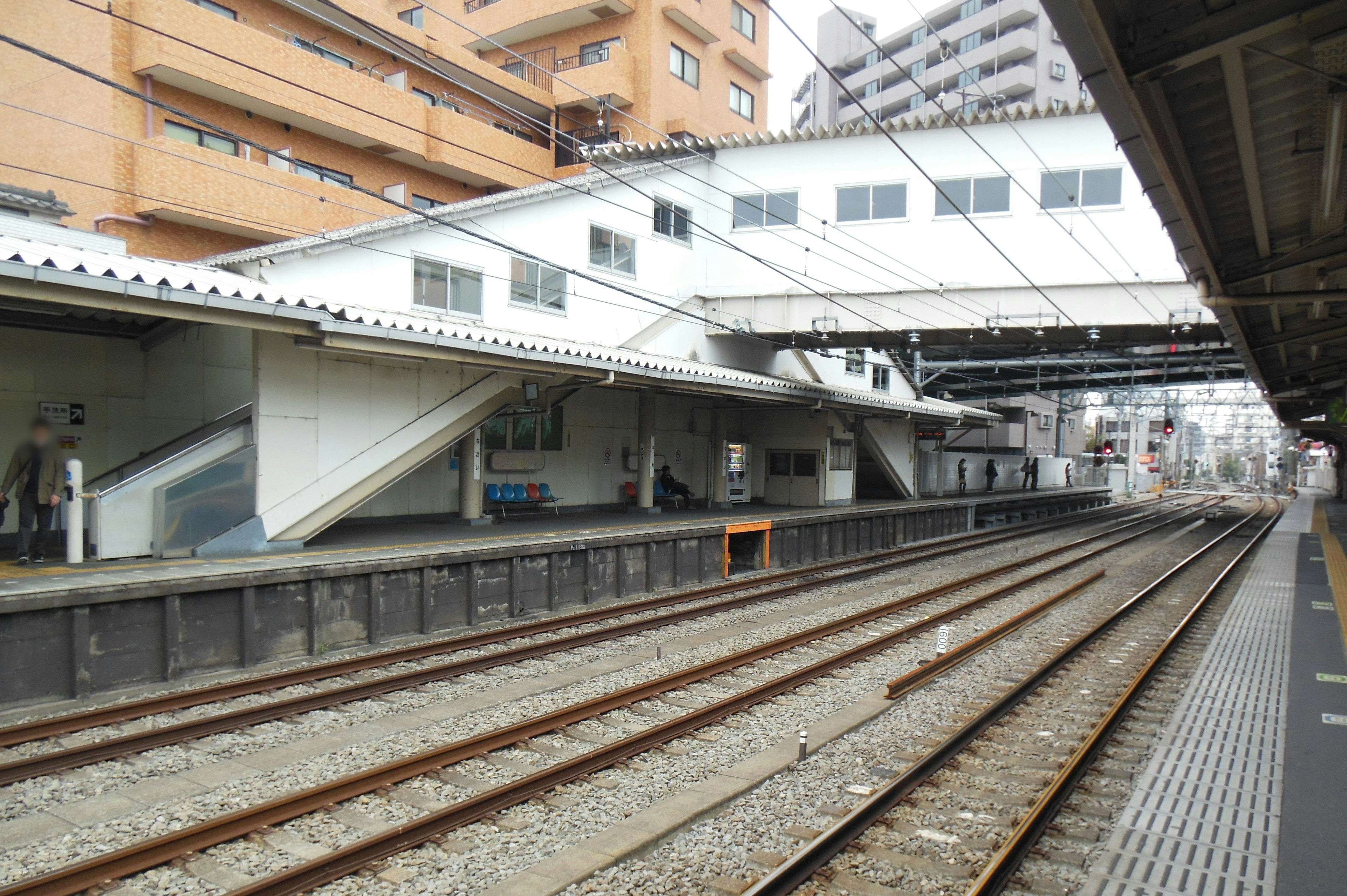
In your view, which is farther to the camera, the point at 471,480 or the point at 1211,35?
the point at 471,480

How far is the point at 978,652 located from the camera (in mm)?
10055

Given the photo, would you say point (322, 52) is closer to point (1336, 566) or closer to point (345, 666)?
point (345, 666)

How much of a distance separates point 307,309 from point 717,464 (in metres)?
13.2

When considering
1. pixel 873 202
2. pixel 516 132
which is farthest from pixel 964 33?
pixel 873 202

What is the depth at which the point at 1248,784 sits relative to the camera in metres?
Answer: 5.60

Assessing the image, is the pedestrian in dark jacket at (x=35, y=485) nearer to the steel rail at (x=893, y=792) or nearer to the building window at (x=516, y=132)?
the steel rail at (x=893, y=792)

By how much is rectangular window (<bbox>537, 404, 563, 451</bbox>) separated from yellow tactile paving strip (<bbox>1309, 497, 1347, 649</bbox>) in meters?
13.8

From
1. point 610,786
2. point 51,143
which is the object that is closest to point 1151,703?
point 610,786

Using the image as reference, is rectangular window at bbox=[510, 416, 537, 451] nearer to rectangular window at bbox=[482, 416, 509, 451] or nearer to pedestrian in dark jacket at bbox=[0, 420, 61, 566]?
A: rectangular window at bbox=[482, 416, 509, 451]

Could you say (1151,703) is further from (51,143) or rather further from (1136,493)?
(1136,493)

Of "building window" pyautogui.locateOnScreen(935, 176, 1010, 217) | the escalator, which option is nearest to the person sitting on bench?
"building window" pyautogui.locateOnScreen(935, 176, 1010, 217)

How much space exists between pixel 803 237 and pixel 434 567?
44.9 feet

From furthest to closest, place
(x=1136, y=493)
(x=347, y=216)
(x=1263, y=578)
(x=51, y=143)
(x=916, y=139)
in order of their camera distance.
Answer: (x=1136, y=493), (x=347, y=216), (x=916, y=139), (x=51, y=143), (x=1263, y=578)

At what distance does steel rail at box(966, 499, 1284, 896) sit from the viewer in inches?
178
